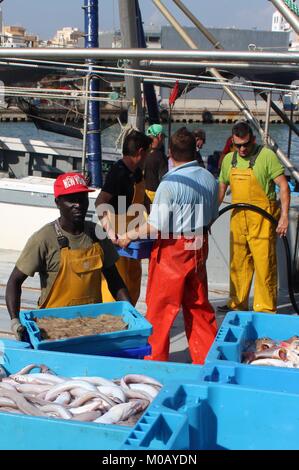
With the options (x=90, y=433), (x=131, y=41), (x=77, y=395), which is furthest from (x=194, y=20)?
(x=90, y=433)

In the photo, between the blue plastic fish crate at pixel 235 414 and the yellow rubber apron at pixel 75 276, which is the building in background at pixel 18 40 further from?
the blue plastic fish crate at pixel 235 414

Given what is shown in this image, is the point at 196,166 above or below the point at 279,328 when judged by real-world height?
above

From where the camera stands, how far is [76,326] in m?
3.72

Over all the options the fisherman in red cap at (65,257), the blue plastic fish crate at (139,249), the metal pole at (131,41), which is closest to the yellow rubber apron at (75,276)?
the fisherman in red cap at (65,257)

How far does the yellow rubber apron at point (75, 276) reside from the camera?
3.93 m

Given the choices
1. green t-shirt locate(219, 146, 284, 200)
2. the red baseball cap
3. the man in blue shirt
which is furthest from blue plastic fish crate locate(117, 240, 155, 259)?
green t-shirt locate(219, 146, 284, 200)

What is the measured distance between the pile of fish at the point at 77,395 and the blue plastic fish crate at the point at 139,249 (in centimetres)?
201

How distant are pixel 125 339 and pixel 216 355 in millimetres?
715

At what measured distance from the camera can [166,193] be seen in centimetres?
457

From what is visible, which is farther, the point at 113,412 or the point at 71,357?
the point at 71,357

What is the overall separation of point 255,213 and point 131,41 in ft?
9.26
